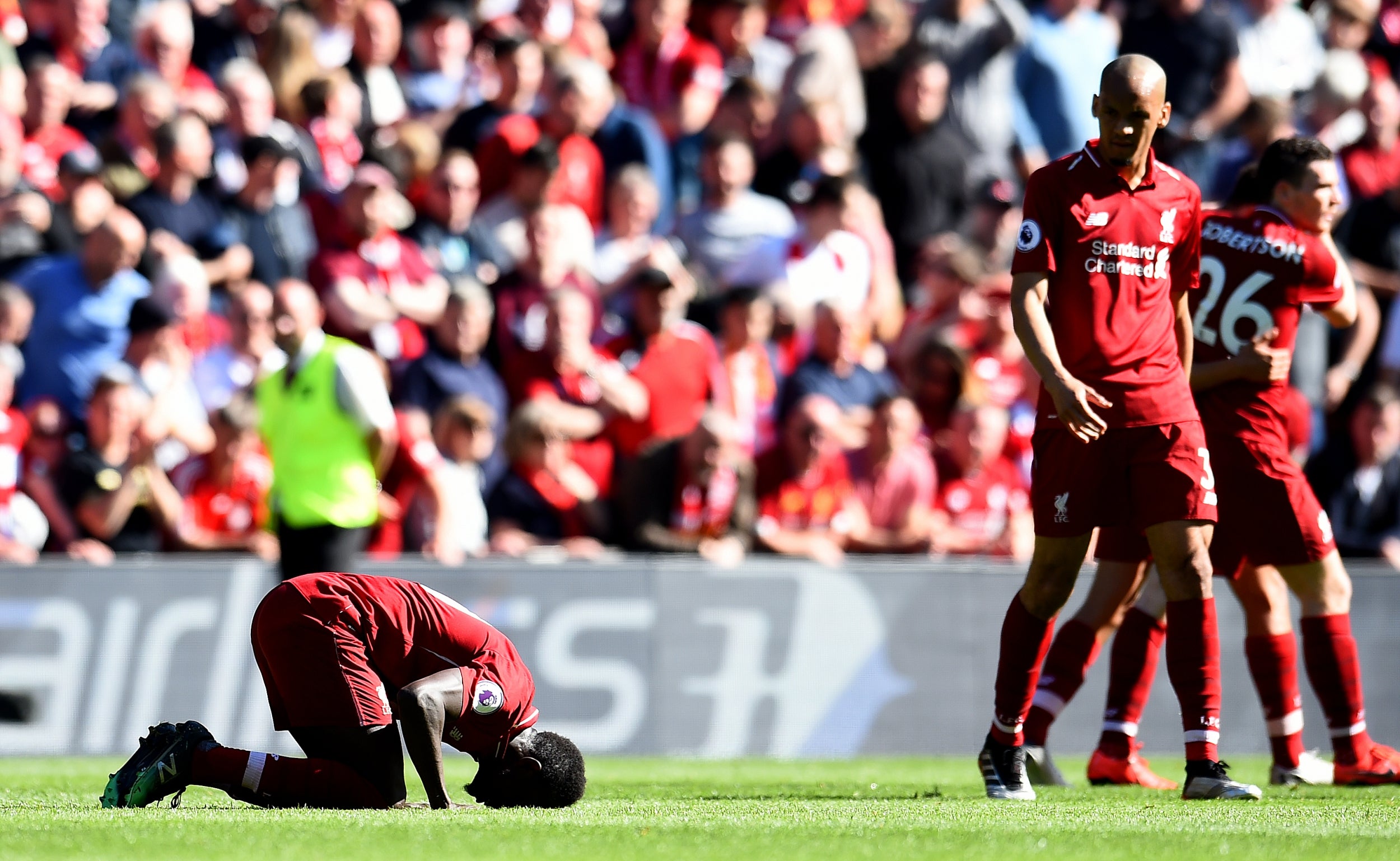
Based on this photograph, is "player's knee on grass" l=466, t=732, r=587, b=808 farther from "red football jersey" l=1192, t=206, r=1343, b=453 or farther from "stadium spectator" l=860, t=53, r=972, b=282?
"stadium spectator" l=860, t=53, r=972, b=282

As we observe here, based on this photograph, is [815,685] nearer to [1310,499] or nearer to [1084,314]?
[1310,499]

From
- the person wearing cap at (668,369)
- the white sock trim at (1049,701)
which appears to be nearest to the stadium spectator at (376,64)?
the person wearing cap at (668,369)

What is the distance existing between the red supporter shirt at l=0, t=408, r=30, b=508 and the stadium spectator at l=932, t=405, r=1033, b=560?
5.19m

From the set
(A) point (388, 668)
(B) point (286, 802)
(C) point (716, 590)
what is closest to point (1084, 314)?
A: (A) point (388, 668)

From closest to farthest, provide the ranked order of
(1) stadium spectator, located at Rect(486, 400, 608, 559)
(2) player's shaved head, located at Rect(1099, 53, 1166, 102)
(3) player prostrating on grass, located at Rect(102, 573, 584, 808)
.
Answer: (3) player prostrating on grass, located at Rect(102, 573, 584, 808) < (2) player's shaved head, located at Rect(1099, 53, 1166, 102) < (1) stadium spectator, located at Rect(486, 400, 608, 559)

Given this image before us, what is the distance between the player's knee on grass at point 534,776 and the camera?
6812 millimetres

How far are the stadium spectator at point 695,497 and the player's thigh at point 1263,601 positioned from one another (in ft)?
11.6

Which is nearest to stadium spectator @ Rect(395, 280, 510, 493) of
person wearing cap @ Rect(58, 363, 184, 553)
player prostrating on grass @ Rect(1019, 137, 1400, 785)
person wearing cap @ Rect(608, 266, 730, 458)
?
person wearing cap @ Rect(608, 266, 730, 458)

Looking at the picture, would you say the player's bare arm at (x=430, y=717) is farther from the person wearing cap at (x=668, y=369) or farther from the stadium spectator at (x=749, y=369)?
the stadium spectator at (x=749, y=369)

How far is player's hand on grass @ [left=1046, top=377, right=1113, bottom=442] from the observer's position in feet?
22.6

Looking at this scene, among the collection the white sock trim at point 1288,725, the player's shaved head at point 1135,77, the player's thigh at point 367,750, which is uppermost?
the player's shaved head at point 1135,77

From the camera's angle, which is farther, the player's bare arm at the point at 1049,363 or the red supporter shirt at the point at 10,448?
the red supporter shirt at the point at 10,448

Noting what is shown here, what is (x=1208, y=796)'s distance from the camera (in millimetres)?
7203

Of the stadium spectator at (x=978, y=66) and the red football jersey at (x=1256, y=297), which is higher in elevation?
the stadium spectator at (x=978, y=66)
